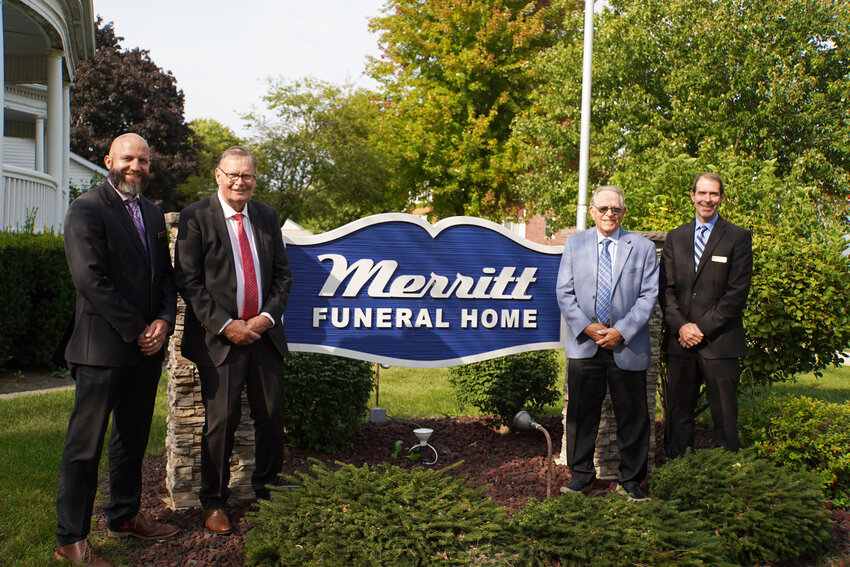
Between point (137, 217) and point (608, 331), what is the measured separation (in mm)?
2995

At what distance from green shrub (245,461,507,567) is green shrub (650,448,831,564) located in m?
1.29

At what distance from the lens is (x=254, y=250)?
415 centimetres

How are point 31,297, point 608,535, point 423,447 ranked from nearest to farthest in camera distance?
point 608,535
point 423,447
point 31,297

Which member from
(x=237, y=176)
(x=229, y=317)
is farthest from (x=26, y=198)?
(x=229, y=317)

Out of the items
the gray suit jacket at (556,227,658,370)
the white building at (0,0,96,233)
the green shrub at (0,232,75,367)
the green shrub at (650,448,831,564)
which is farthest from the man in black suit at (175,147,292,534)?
the white building at (0,0,96,233)

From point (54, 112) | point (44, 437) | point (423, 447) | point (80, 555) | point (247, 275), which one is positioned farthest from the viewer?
point (54, 112)

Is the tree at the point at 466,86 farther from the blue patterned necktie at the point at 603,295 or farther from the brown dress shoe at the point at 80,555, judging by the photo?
the brown dress shoe at the point at 80,555

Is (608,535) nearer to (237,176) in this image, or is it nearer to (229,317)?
(229,317)

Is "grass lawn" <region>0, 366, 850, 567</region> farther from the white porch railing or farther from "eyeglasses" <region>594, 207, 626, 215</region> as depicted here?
the white porch railing

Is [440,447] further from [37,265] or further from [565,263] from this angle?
[37,265]

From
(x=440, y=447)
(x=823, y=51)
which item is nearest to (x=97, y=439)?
(x=440, y=447)

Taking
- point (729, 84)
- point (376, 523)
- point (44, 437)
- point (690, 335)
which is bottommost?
point (44, 437)

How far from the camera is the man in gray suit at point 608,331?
15.7 feet

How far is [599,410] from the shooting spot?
4.95 m
